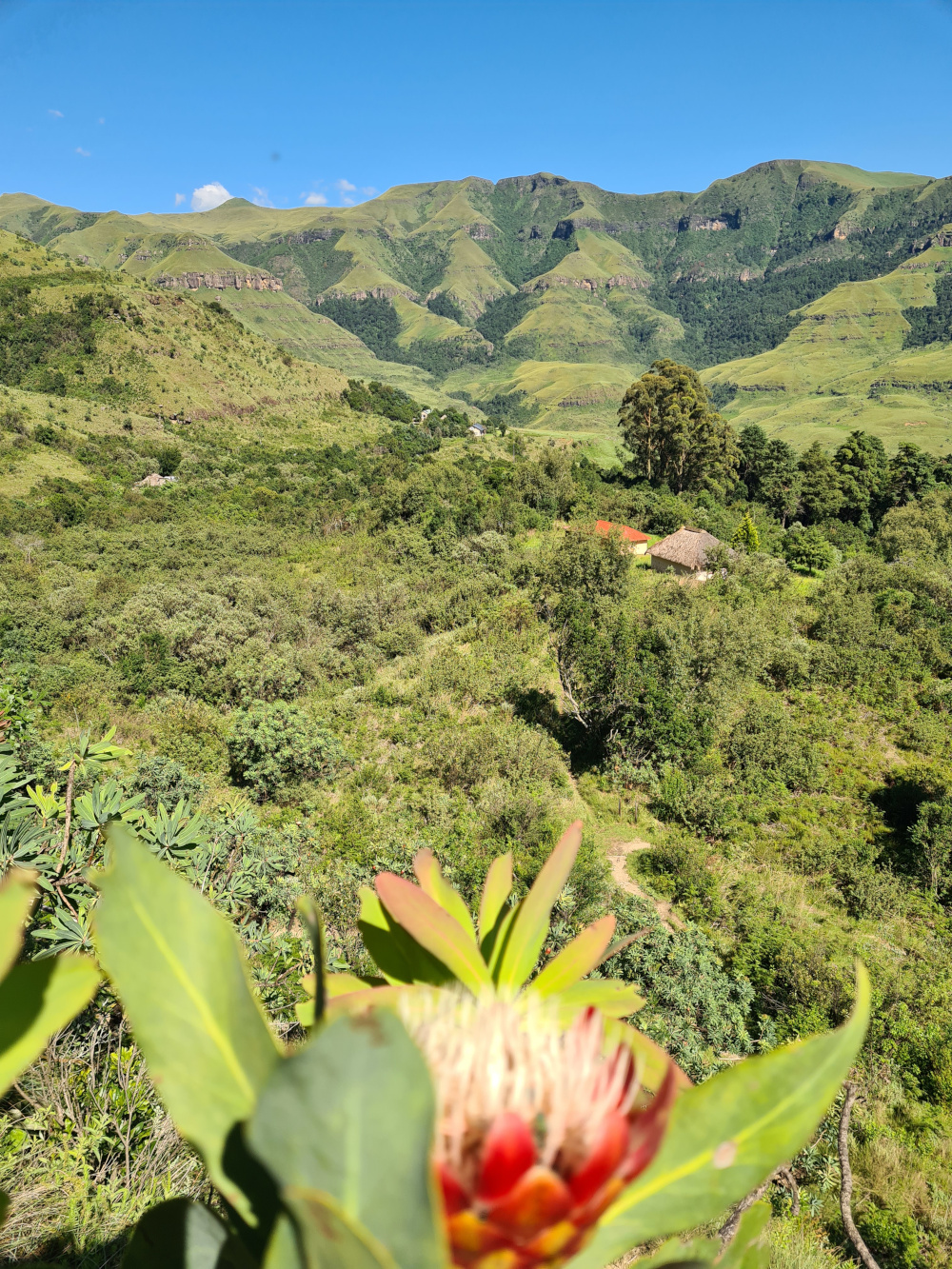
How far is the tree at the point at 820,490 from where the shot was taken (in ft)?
99.4

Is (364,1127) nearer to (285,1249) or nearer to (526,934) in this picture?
(285,1249)

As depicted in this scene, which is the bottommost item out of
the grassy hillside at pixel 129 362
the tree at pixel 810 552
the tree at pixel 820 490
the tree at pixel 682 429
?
the tree at pixel 810 552

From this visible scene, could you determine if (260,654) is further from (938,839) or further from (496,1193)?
(496,1193)

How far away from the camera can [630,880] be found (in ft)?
29.3

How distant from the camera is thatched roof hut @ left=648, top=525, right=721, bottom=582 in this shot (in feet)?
69.3

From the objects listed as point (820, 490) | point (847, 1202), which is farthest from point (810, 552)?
point (847, 1202)

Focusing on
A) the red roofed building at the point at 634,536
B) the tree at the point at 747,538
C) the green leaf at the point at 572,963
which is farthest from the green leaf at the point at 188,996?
the tree at the point at 747,538

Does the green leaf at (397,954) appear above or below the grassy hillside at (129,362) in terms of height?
below

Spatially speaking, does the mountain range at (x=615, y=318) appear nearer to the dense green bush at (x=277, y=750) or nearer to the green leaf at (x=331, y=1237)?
the dense green bush at (x=277, y=750)

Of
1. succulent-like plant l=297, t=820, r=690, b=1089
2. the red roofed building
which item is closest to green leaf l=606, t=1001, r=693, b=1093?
succulent-like plant l=297, t=820, r=690, b=1089

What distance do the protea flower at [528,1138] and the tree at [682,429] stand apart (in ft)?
110

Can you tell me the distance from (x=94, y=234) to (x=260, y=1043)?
770 feet

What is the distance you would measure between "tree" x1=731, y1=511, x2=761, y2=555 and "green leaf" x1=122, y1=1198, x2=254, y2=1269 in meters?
25.8

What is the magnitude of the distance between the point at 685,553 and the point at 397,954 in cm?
2250
